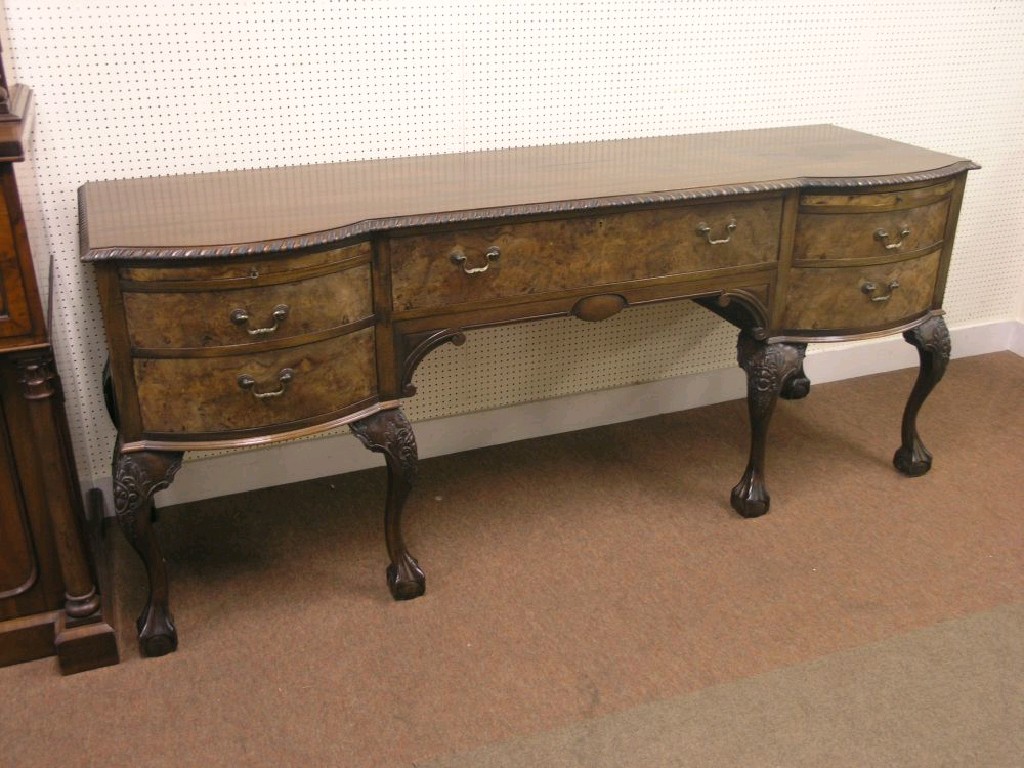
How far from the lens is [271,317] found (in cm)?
211

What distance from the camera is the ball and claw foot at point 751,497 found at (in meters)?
2.86

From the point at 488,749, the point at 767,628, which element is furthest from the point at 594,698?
the point at 767,628

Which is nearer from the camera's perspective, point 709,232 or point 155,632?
point 155,632

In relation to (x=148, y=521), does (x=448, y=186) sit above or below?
above

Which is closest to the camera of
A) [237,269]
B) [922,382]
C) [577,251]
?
[237,269]

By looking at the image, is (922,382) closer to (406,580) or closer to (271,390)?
(406,580)

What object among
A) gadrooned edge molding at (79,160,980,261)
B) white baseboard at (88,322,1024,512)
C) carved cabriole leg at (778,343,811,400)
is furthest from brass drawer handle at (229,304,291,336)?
carved cabriole leg at (778,343,811,400)

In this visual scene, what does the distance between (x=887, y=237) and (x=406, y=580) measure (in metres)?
1.51

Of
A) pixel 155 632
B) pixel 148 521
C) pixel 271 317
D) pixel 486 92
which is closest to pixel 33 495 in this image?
pixel 148 521

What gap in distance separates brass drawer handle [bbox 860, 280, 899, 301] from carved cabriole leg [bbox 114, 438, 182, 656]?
1770 mm

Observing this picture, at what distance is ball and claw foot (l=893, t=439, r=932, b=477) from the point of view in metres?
3.08

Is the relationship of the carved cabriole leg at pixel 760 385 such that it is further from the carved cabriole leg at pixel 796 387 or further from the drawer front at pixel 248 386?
the drawer front at pixel 248 386

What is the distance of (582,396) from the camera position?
3.30 meters

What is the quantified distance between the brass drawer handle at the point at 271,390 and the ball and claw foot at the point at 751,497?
1.34 meters
